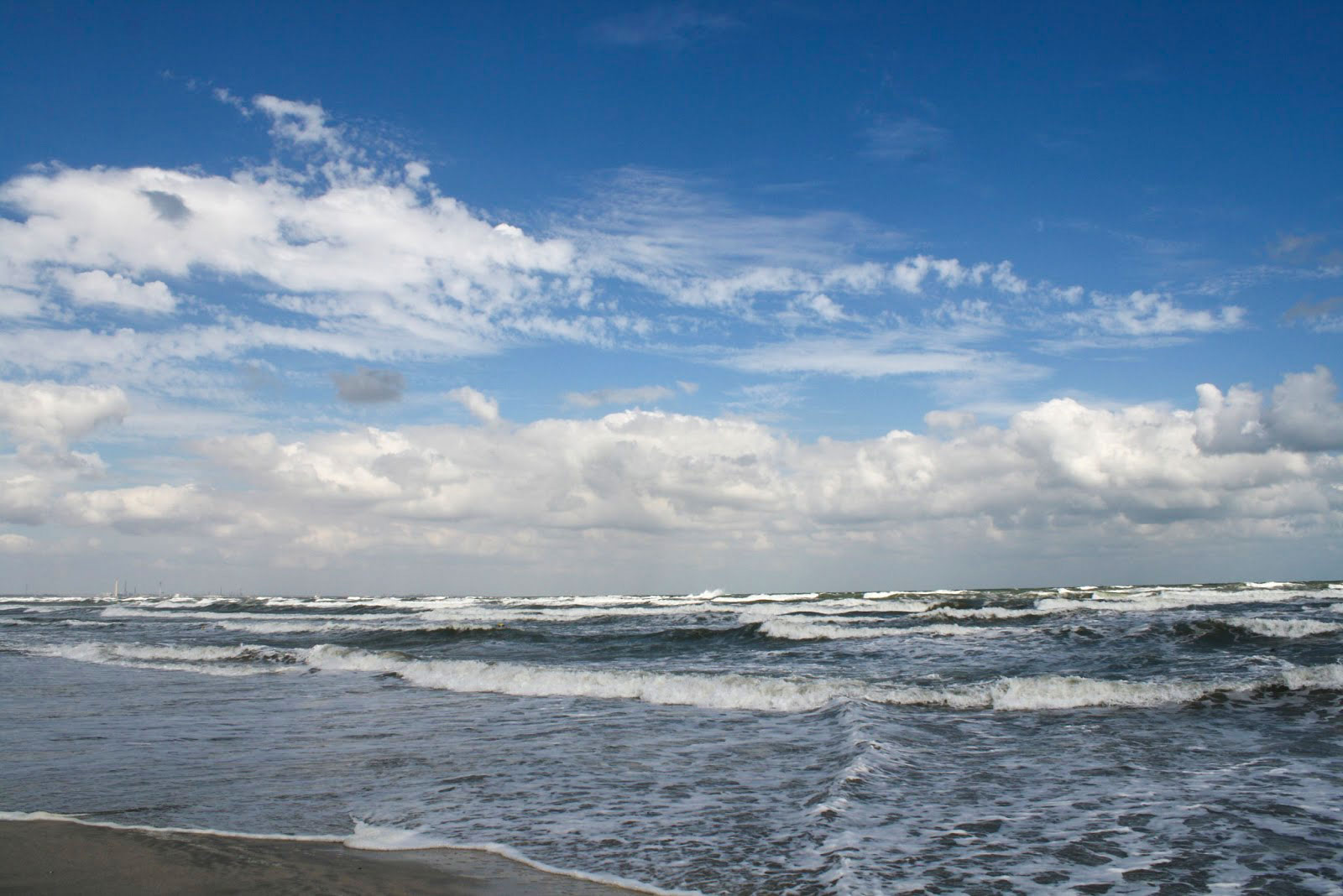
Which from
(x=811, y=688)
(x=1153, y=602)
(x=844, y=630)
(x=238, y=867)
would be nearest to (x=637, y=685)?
(x=811, y=688)

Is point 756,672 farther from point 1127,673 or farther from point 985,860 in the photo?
point 985,860

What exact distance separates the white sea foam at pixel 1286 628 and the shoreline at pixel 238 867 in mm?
25613

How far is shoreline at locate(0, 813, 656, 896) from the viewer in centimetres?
559

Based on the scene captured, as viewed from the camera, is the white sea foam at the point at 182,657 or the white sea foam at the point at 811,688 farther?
the white sea foam at the point at 182,657

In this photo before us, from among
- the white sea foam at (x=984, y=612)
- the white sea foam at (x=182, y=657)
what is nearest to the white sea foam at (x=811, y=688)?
the white sea foam at (x=182, y=657)

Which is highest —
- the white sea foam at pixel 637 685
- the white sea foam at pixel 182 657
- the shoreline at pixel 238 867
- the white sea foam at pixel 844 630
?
the shoreline at pixel 238 867

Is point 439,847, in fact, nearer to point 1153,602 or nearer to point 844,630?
point 844,630

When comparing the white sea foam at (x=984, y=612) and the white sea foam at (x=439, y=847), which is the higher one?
the white sea foam at (x=439, y=847)

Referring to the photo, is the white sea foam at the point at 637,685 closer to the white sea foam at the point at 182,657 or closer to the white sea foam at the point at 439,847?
the white sea foam at the point at 182,657

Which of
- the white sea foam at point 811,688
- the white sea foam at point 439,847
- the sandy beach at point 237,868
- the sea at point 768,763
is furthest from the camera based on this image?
the white sea foam at point 811,688

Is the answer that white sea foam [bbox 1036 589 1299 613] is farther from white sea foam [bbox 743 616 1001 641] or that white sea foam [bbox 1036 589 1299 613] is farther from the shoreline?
the shoreline

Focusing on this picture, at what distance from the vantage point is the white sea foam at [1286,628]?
2412cm

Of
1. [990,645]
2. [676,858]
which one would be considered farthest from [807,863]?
[990,645]

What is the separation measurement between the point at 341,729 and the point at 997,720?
971 centimetres
